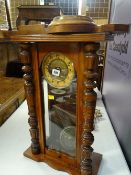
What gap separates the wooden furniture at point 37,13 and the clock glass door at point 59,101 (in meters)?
0.93

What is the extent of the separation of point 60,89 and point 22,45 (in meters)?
0.18

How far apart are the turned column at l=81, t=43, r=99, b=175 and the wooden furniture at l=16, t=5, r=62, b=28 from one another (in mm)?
1031

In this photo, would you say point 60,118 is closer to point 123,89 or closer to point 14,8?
point 123,89

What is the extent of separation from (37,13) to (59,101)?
3.31ft

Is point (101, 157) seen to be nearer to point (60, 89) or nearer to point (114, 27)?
point (60, 89)

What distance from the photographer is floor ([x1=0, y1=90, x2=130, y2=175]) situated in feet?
2.10

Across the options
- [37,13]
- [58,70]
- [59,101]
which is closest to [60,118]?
[59,101]

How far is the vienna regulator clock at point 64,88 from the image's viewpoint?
0.45 m

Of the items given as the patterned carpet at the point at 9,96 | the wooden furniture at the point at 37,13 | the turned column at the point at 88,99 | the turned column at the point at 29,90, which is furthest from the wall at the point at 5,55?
the turned column at the point at 88,99

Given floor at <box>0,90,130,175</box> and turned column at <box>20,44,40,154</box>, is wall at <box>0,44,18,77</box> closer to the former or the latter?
floor at <box>0,90,130,175</box>

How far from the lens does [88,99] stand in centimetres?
49

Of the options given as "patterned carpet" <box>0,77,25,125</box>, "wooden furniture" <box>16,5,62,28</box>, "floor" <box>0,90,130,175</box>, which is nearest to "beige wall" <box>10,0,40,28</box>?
"wooden furniture" <box>16,5,62,28</box>

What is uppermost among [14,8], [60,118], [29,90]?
[14,8]

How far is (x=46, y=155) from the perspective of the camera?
679 millimetres
